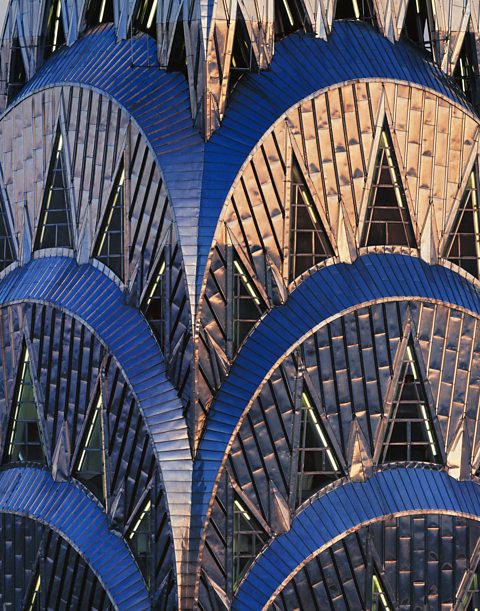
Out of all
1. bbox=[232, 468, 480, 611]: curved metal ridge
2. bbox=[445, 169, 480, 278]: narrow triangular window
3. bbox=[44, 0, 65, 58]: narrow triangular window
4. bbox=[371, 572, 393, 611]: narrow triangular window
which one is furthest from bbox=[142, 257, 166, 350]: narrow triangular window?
bbox=[44, 0, 65, 58]: narrow triangular window

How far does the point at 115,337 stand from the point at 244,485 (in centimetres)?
838

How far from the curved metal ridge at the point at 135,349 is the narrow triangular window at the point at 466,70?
18037mm

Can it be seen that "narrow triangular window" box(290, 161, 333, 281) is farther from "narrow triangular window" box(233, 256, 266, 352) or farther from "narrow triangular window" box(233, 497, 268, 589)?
"narrow triangular window" box(233, 497, 268, 589)

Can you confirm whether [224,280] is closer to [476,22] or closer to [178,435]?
[178,435]

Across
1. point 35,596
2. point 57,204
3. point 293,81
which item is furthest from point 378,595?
point 57,204

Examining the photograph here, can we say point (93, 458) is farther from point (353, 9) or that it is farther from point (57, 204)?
point (353, 9)

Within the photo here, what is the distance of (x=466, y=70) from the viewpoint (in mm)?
93312

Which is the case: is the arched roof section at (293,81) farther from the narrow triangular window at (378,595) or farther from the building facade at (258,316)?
the narrow triangular window at (378,595)

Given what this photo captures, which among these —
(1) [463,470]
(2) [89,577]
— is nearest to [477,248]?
(1) [463,470]

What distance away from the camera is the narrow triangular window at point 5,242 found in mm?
96062

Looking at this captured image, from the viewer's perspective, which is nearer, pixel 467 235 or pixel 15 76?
pixel 467 235

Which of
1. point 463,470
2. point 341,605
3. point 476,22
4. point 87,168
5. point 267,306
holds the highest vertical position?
point 476,22

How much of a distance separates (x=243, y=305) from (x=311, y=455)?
677 centimetres

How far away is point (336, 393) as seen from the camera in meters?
86.4
